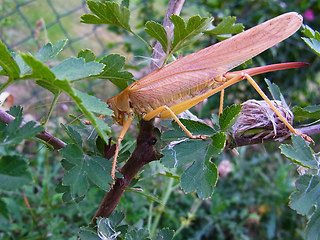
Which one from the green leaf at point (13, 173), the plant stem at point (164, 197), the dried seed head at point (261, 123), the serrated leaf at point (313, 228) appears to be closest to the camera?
the green leaf at point (13, 173)

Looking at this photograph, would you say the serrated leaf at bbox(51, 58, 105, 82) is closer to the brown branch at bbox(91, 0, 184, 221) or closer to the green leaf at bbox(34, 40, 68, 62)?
→ the green leaf at bbox(34, 40, 68, 62)

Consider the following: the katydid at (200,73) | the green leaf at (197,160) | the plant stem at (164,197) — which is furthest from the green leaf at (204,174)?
the plant stem at (164,197)

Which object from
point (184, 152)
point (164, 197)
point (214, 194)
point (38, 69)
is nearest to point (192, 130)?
point (184, 152)

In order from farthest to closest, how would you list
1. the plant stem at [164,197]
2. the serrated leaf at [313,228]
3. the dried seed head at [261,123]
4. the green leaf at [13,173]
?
1. the plant stem at [164,197]
2. the dried seed head at [261,123]
3. the serrated leaf at [313,228]
4. the green leaf at [13,173]

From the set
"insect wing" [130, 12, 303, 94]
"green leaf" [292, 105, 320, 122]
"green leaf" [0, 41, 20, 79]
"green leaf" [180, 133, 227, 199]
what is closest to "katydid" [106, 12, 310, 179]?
"insect wing" [130, 12, 303, 94]

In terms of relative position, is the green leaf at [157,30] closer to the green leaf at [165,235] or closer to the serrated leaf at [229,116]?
the serrated leaf at [229,116]

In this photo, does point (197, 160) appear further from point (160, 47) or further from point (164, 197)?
point (164, 197)

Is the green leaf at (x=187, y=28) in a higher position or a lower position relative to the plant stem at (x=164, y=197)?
higher
